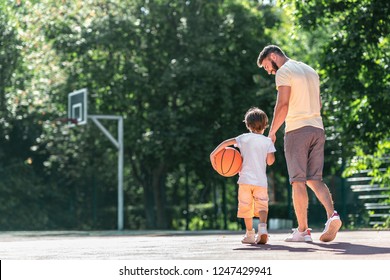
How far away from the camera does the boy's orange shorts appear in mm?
10625

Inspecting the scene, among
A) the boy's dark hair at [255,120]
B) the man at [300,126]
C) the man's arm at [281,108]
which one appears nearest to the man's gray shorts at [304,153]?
the man at [300,126]

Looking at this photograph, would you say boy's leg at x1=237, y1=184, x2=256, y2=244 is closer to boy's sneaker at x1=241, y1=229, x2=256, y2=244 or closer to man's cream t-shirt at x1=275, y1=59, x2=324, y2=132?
boy's sneaker at x1=241, y1=229, x2=256, y2=244

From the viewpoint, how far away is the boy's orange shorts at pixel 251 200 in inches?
418

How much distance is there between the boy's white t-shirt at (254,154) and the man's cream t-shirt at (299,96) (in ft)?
1.06

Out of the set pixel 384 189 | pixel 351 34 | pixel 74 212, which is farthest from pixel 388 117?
pixel 74 212

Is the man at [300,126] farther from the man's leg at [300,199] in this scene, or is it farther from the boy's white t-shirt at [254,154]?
the boy's white t-shirt at [254,154]

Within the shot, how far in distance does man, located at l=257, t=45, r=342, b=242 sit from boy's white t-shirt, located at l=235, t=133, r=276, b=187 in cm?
12

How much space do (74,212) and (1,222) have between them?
2.42 meters

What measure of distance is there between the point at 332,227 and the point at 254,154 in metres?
1.11

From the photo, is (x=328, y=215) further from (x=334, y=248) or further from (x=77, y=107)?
(x=77, y=107)

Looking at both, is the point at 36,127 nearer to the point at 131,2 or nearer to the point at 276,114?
the point at 131,2

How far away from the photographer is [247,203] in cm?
1069

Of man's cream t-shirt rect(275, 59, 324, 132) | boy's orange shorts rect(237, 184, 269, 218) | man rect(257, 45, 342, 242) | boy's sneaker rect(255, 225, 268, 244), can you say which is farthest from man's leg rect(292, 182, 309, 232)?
man's cream t-shirt rect(275, 59, 324, 132)

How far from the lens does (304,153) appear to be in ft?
34.6
